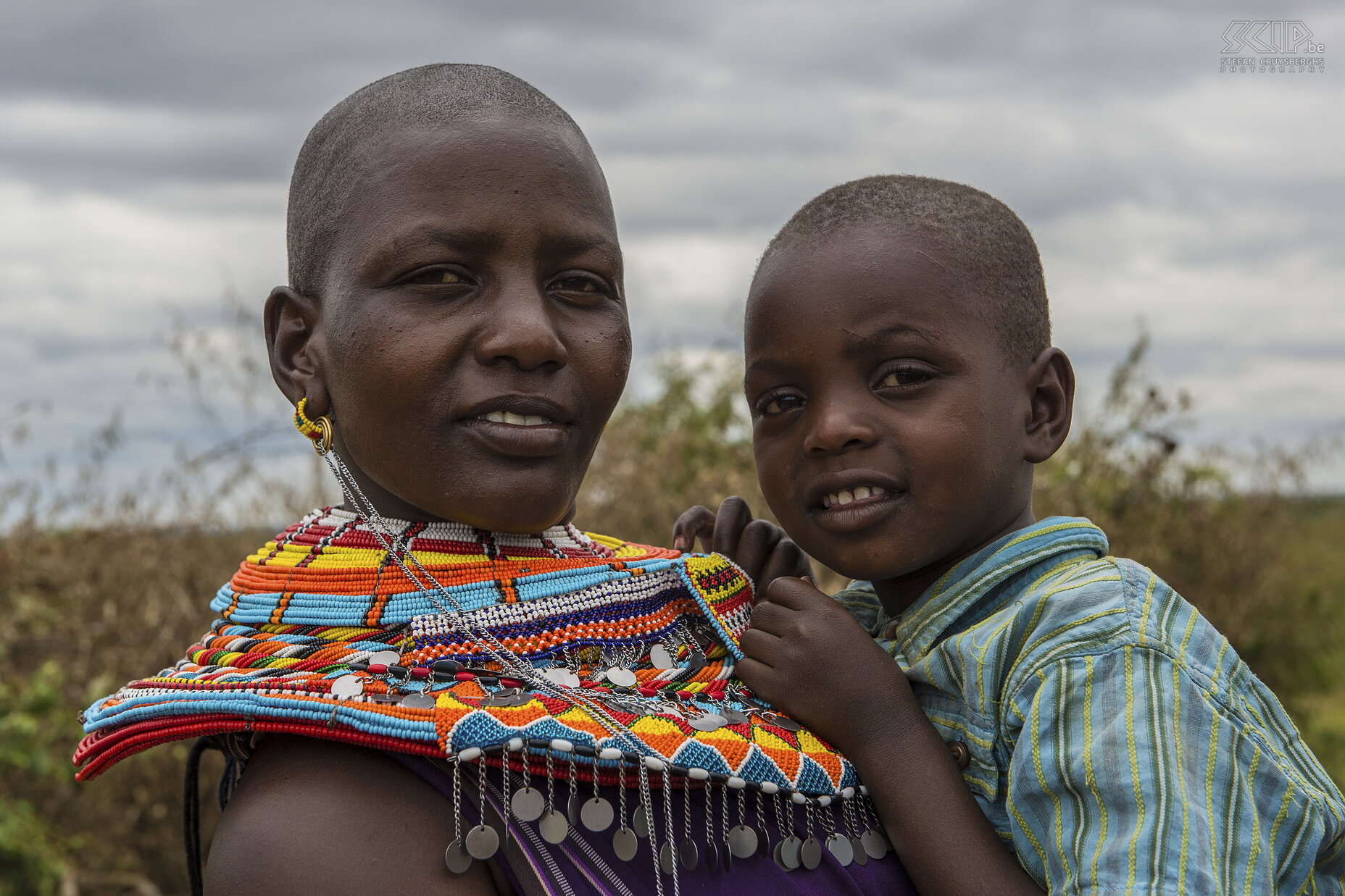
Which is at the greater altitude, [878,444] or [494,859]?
[878,444]

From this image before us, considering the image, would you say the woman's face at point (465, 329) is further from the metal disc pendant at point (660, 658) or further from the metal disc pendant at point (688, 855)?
the metal disc pendant at point (688, 855)

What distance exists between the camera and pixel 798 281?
225 centimetres

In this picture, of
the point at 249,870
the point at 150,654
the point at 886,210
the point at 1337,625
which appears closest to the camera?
the point at 249,870

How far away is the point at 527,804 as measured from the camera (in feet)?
5.16

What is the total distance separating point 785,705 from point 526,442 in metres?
0.59

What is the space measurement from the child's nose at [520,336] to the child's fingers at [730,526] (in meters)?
0.78

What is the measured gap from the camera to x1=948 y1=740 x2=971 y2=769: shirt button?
1890mm

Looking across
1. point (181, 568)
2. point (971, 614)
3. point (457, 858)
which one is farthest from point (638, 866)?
point (181, 568)

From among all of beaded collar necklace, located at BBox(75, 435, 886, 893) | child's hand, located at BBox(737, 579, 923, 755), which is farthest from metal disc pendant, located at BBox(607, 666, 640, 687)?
child's hand, located at BBox(737, 579, 923, 755)

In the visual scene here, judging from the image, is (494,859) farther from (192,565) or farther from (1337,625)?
(1337,625)

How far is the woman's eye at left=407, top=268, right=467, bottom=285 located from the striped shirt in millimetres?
985

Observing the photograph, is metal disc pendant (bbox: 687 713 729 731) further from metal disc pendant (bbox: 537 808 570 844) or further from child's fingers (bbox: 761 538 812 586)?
child's fingers (bbox: 761 538 812 586)

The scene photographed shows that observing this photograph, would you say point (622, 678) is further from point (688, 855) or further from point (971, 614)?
point (971, 614)

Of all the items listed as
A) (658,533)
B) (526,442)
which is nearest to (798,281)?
(526,442)
